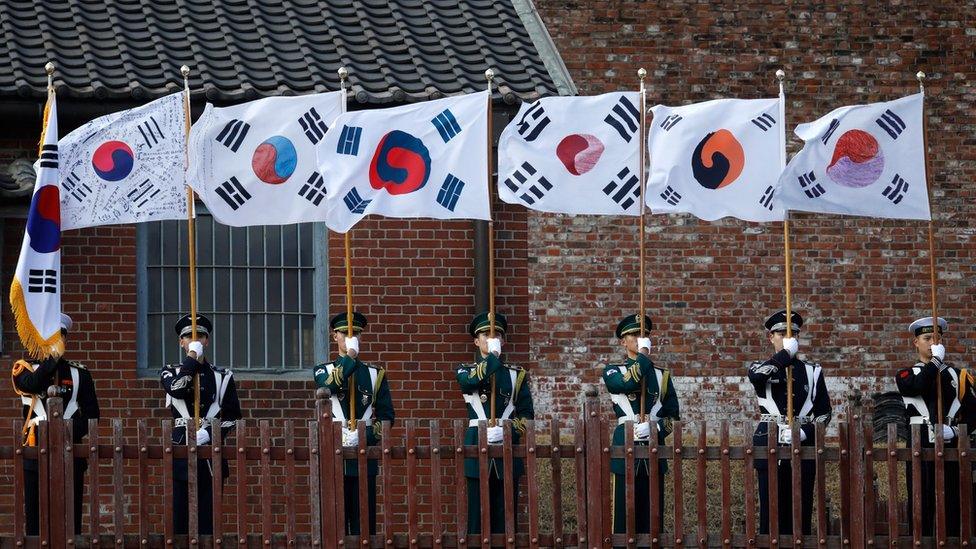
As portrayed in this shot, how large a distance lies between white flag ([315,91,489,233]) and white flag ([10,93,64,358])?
1.73 metres

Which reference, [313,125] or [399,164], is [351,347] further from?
[313,125]

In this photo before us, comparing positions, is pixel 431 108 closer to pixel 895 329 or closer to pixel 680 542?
pixel 680 542

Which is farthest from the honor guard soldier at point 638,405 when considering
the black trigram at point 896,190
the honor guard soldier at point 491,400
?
the black trigram at point 896,190

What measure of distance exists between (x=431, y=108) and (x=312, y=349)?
301cm

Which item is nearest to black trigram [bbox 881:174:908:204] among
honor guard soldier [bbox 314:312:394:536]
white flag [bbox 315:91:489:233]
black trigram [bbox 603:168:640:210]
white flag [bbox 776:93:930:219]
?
white flag [bbox 776:93:930:219]

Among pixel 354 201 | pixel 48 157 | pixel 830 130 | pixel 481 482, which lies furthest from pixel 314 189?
pixel 830 130

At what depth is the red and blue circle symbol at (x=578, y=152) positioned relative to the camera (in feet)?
36.1

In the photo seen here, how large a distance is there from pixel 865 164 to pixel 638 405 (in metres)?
2.28

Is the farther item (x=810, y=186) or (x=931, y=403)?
(x=931, y=403)

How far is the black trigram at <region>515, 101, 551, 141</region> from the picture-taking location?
1102cm

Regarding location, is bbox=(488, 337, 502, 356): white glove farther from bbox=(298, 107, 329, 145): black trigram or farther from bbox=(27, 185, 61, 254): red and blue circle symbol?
bbox=(27, 185, 61, 254): red and blue circle symbol

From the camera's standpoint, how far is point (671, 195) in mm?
11039

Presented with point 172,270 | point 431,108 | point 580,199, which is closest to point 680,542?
point 580,199

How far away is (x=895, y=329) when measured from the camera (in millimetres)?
16984
